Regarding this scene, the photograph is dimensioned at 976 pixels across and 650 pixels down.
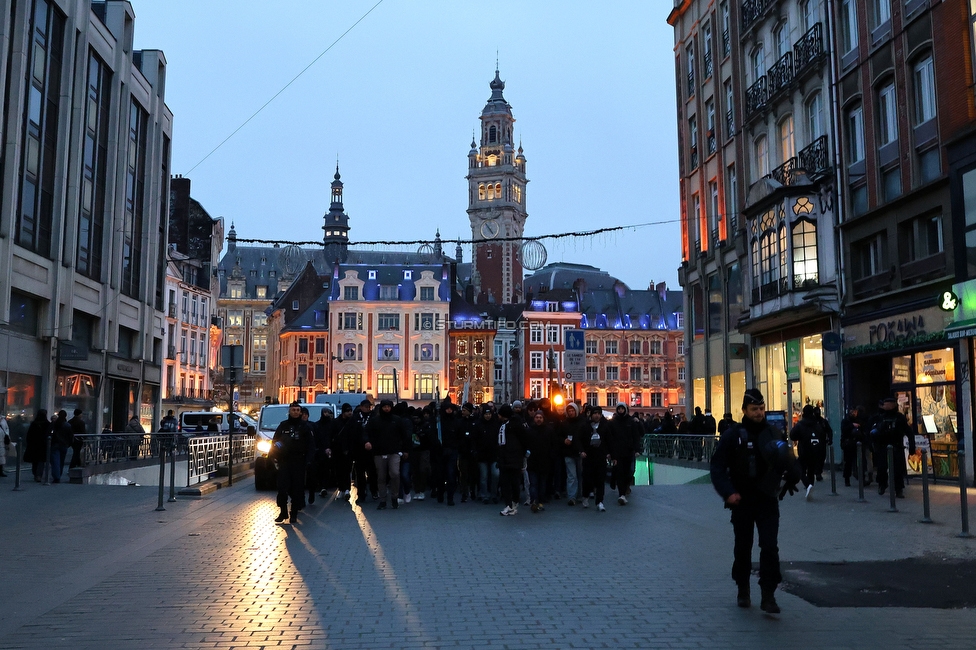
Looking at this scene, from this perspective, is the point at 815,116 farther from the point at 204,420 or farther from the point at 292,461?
the point at 204,420

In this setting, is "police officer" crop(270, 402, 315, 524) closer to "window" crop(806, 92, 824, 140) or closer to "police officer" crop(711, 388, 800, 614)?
"police officer" crop(711, 388, 800, 614)

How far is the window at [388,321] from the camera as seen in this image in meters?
93.5

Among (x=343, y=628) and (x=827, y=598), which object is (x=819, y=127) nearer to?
(x=827, y=598)

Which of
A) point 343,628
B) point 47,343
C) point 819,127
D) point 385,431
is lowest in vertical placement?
point 343,628

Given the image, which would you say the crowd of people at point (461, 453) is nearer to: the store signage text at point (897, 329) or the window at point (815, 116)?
the store signage text at point (897, 329)

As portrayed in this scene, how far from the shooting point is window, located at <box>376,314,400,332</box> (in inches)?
3681

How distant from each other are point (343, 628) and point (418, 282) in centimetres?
8765

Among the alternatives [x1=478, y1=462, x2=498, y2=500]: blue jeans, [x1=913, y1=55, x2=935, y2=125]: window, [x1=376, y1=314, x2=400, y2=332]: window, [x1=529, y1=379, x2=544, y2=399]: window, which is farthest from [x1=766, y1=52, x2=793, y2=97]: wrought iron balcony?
[x1=529, y1=379, x2=544, y2=399]: window

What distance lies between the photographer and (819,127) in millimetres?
29234

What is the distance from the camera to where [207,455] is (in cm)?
2361

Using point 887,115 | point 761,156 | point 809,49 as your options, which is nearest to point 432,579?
point 887,115

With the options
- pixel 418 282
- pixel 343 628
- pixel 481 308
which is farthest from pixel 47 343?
pixel 481 308

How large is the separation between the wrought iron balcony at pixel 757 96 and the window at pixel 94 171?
23.9m

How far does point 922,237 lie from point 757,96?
10.9m
